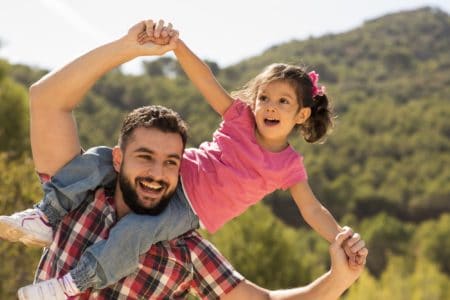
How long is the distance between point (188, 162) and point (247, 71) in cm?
7976

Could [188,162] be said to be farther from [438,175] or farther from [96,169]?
[438,175]

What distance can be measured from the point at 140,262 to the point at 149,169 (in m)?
0.40

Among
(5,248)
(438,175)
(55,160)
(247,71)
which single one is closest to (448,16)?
(247,71)

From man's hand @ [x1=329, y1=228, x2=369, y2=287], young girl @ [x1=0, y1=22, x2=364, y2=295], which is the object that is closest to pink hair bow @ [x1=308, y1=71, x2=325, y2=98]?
young girl @ [x1=0, y1=22, x2=364, y2=295]

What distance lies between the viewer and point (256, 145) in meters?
3.55

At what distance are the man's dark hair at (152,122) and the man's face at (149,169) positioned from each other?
21mm

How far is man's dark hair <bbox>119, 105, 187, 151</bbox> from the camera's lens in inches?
124

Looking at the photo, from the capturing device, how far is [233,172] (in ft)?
11.4

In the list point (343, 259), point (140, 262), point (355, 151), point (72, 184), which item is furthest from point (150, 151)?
point (355, 151)

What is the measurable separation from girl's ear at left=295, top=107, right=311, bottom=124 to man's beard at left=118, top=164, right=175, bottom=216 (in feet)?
2.77

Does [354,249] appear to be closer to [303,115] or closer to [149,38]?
[303,115]

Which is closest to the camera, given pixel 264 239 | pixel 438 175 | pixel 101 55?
pixel 101 55

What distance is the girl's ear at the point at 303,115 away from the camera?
3703mm

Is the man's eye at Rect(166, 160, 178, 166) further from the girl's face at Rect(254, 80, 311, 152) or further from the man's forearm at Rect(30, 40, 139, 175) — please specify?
the girl's face at Rect(254, 80, 311, 152)
